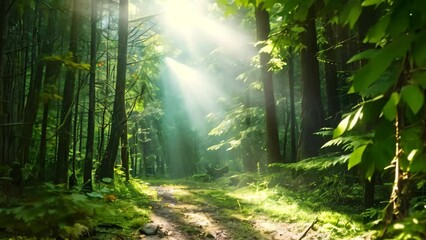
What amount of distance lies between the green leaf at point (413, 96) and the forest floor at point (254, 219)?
3.88m

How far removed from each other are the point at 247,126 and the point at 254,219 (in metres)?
10.0

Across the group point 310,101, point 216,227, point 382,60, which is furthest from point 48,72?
point 382,60

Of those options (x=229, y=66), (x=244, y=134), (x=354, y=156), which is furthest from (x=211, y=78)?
(x=354, y=156)

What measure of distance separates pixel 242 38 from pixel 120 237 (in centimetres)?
1464

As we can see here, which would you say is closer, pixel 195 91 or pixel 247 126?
pixel 247 126

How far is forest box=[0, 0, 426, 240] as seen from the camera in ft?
5.00

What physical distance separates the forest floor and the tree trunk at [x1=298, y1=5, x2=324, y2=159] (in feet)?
5.55

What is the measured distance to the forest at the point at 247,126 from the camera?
5.00ft

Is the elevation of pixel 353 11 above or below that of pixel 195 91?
below

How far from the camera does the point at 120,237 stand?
17.3ft

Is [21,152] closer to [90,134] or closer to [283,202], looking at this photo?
[90,134]

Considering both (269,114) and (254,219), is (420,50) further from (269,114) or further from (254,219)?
(269,114)

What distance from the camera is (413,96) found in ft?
3.96

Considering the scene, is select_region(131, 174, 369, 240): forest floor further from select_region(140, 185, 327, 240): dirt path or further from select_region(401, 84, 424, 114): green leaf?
select_region(401, 84, 424, 114): green leaf
